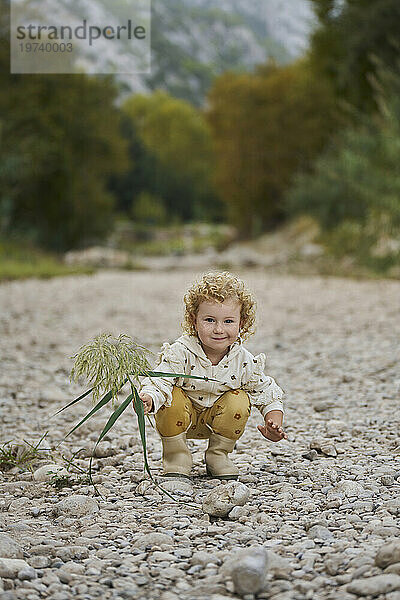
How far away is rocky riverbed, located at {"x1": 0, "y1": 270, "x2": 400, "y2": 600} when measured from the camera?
1.61 meters

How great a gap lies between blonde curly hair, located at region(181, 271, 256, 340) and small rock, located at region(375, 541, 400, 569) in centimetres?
100

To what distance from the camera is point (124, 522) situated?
2.03 m

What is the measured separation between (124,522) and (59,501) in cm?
29

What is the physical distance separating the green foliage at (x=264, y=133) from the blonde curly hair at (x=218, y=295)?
15190mm

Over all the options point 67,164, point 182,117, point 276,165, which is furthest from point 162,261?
point 182,117

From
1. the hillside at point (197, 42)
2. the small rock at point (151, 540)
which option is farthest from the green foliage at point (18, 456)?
the hillside at point (197, 42)

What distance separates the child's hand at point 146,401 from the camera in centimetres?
223

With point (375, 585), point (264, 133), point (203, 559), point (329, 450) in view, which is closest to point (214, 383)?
point (329, 450)

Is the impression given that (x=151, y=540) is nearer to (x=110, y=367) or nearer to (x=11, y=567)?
(x=11, y=567)

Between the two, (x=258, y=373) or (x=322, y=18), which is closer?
(x=258, y=373)

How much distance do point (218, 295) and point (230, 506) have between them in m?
0.67

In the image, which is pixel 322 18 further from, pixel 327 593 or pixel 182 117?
pixel 182 117

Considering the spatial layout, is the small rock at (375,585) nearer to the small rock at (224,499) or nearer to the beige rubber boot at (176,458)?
the small rock at (224,499)

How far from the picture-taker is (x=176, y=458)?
2432 mm
